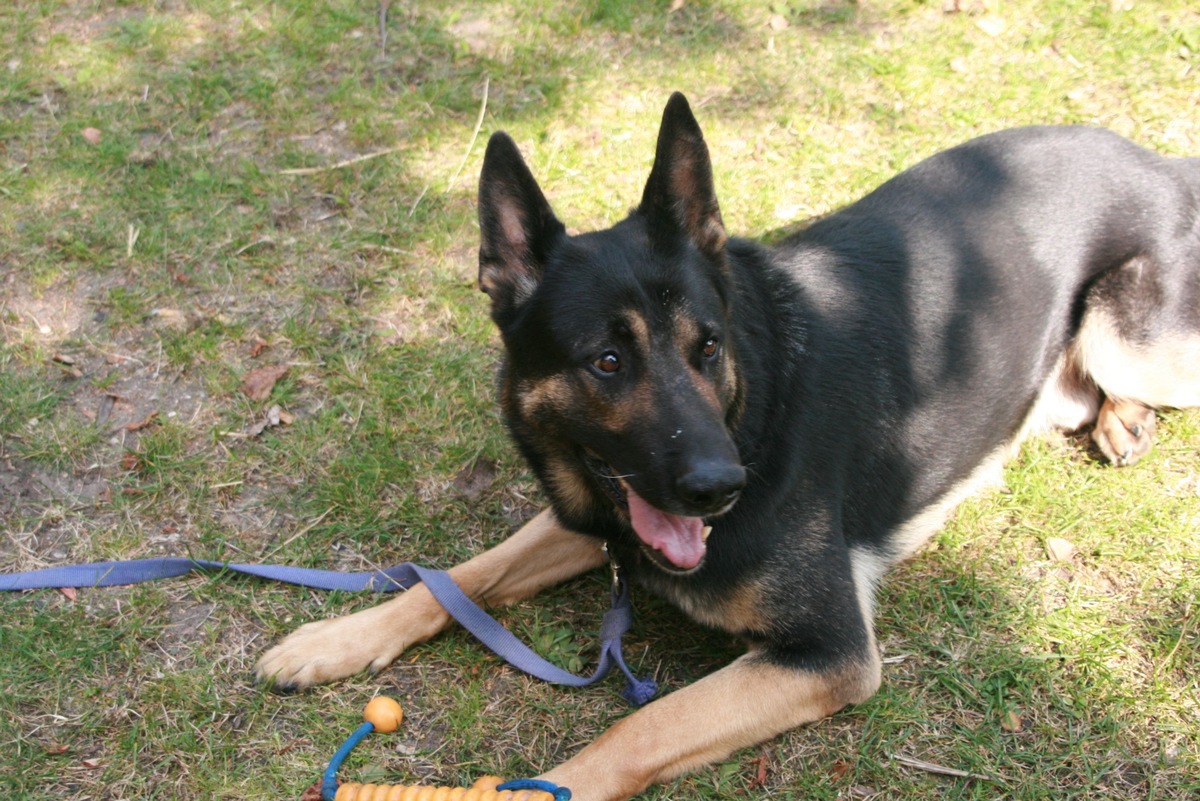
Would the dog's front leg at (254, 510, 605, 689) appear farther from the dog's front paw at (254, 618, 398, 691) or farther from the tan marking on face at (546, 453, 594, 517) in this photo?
the tan marking on face at (546, 453, 594, 517)

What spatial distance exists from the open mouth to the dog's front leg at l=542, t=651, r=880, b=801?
1.57ft

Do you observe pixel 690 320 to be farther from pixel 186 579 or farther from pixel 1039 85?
pixel 1039 85

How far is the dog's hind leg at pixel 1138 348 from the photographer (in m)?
4.51

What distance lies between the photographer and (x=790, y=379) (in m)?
3.67

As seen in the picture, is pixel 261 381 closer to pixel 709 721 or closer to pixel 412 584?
pixel 412 584

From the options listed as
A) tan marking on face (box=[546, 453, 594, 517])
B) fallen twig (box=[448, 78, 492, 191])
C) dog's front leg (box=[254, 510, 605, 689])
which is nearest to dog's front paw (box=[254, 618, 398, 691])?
dog's front leg (box=[254, 510, 605, 689])

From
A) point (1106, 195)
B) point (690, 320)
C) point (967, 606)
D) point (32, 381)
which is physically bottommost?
point (967, 606)

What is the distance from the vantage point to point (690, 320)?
3246mm

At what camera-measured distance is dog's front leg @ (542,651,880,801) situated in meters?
3.26

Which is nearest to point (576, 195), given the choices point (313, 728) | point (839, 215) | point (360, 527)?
point (839, 215)

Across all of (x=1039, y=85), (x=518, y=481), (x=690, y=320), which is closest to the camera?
(x=690, y=320)

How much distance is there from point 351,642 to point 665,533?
141 cm

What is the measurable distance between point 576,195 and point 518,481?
224cm

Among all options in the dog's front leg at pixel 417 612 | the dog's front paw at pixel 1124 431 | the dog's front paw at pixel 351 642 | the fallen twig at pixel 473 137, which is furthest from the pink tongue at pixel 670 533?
the fallen twig at pixel 473 137
